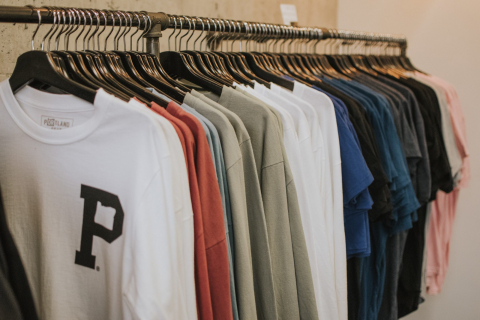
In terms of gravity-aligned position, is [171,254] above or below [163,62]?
below

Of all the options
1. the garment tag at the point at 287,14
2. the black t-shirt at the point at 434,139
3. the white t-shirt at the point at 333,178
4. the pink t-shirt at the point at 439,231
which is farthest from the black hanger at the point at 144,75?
the pink t-shirt at the point at 439,231

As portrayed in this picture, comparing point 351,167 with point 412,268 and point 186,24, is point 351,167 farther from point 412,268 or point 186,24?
point 412,268

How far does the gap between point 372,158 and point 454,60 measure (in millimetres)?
1516

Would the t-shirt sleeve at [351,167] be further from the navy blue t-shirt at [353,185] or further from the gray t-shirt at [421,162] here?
the gray t-shirt at [421,162]

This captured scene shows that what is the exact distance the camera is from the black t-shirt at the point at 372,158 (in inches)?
47.0

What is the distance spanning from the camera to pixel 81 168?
2.39 feet

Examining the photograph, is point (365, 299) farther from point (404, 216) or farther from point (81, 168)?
point (81, 168)

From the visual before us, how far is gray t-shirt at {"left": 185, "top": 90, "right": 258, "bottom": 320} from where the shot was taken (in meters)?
0.82

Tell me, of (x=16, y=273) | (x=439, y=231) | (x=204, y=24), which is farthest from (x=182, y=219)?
(x=439, y=231)

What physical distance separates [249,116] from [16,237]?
0.51 metres

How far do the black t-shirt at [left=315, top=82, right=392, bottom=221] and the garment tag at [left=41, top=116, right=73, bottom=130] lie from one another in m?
0.74

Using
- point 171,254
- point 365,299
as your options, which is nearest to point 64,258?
point 171,254

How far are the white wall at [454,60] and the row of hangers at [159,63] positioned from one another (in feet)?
3.03

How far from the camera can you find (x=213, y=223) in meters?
0.77
